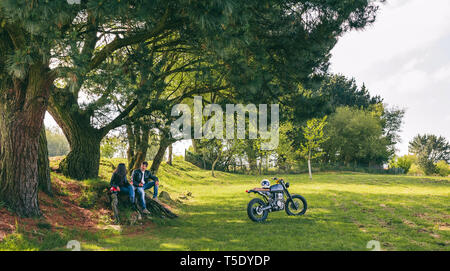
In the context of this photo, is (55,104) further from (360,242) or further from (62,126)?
(360,242)

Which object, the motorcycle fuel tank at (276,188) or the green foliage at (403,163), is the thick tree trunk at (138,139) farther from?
the green foliage at (403,163)

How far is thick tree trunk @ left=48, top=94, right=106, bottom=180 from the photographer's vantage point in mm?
12086

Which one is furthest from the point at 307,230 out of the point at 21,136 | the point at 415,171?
the point at 415,171

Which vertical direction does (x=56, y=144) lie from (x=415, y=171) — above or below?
above

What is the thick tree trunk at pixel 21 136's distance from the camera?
27.2 ft

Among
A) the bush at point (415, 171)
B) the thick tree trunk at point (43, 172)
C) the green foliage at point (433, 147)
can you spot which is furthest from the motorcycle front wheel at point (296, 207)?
the green foliage at point (433, 147)

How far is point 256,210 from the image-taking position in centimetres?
1002

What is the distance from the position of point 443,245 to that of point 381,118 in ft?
179

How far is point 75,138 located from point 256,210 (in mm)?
7211

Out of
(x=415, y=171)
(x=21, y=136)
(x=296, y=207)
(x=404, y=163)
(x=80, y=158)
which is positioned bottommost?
(x=415, y=171)

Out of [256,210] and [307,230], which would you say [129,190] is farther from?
[307,230]

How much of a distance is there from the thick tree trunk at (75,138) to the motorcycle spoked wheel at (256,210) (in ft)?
21.1

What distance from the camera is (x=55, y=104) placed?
39.3ft
